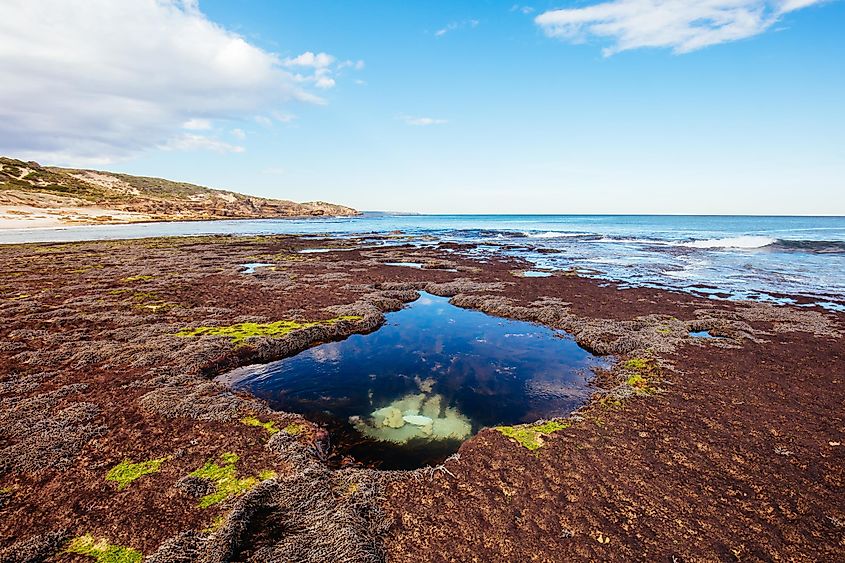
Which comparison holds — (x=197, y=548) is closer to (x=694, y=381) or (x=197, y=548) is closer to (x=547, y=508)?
(x=547, y=508)

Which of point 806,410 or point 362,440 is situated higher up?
point 806,410

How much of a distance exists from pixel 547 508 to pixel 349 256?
1731 inches

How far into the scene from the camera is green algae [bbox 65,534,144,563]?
6305 mm

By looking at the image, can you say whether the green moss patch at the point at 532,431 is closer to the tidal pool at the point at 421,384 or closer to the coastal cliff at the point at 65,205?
the tidal pool at the point at 421,384

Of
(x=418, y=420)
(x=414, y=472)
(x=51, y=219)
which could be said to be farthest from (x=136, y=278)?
(x=51, y=219)

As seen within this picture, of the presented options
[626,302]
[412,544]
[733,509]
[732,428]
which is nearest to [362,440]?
[412,544]

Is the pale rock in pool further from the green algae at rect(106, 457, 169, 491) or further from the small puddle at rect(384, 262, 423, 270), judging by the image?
the small puddle at rect(384, 262, 423, 270)

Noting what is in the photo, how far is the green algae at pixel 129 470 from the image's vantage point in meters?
8.14

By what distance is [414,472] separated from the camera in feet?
29.1

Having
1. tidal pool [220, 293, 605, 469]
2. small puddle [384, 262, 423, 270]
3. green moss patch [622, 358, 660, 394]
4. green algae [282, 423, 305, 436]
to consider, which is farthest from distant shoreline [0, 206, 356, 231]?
green moss patch [622, 358, 660, 394]

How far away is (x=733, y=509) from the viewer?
7625 mm

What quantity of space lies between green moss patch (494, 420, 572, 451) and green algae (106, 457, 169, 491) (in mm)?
8264

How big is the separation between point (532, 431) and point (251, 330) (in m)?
14.0

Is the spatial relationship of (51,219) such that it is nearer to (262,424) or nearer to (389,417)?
(262,424)
